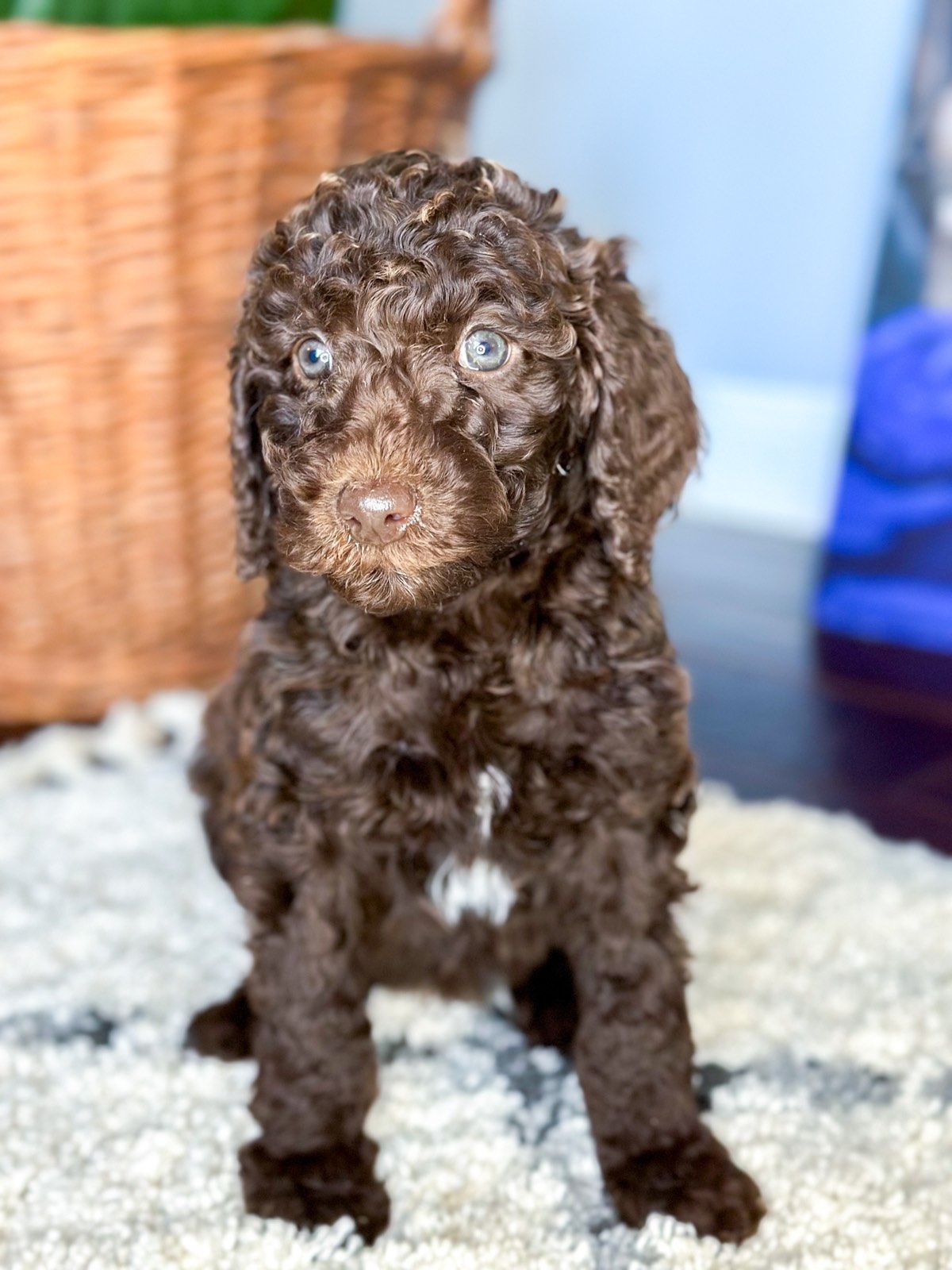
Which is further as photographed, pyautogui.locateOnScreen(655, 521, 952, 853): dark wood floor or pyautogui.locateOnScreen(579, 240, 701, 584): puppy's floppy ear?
pyautogui.locateOnScreen(655, 521, 952, 853): dark wood floor

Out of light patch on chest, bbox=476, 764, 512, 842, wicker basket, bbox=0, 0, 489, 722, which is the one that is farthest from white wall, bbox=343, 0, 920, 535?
light patch on chest, bbox=476, 764, 512, 842

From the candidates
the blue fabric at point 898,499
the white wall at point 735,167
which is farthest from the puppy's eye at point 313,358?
the white wall at point 735,167

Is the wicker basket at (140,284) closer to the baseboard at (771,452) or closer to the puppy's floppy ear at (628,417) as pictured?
the puppy's floppy ear at (628,417)

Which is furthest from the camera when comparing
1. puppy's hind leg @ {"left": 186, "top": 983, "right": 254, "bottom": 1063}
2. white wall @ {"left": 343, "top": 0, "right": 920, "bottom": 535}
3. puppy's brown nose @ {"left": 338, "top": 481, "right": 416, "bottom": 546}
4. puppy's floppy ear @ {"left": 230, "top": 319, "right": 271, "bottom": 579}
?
white wall @ {"left": 343, "top": 0, "right": 920, "bottom": 535}

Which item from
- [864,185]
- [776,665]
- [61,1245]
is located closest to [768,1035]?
[61,1245]

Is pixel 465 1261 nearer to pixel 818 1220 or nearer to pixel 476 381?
pixel 818 1220

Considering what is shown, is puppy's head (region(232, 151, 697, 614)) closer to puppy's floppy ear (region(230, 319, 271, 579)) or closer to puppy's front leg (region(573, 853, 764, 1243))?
puppy's floppy ear (region(230, 319, 271, 579))
